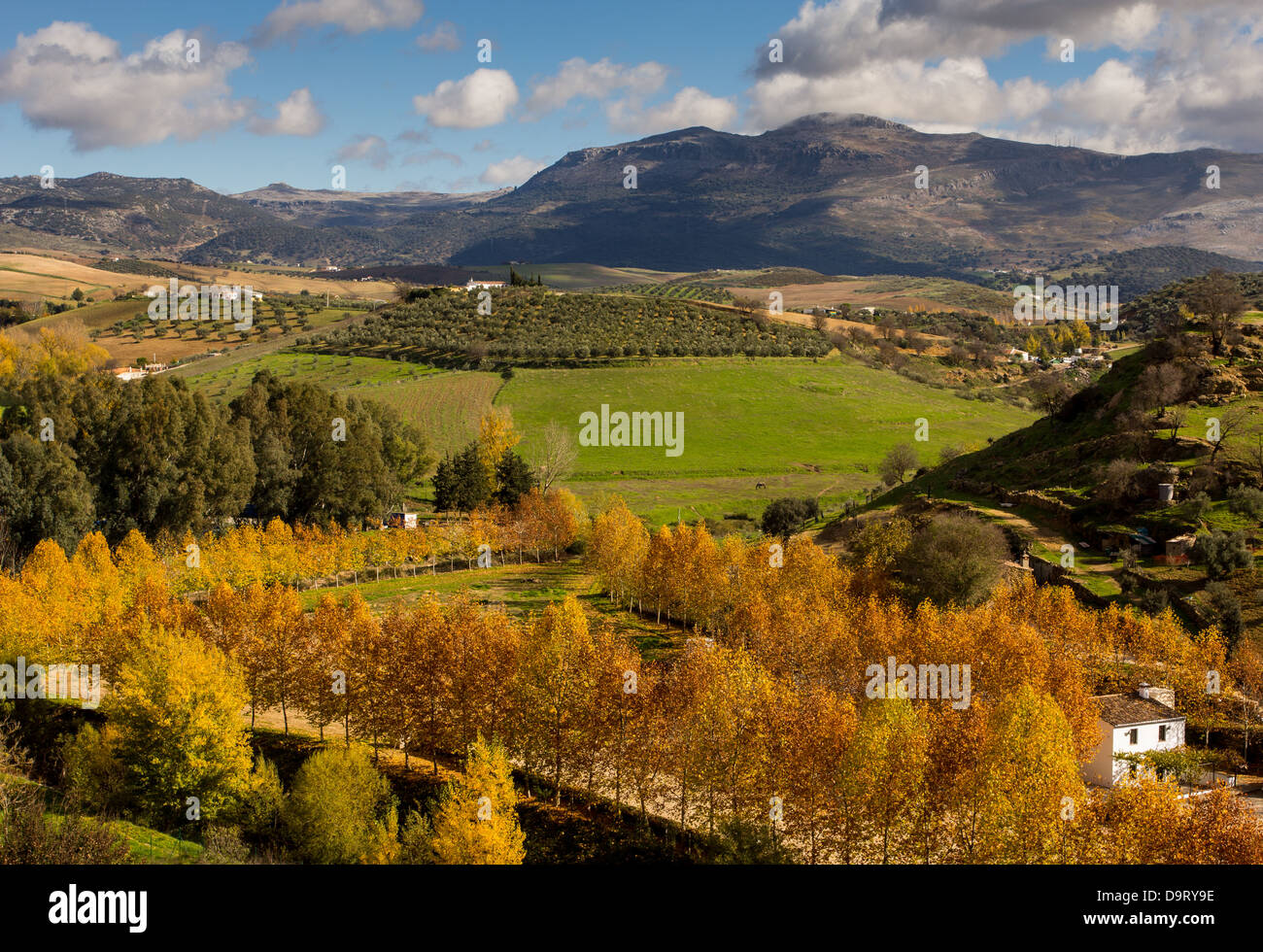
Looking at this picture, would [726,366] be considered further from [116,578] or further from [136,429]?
[116,578]

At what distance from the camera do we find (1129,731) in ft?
125

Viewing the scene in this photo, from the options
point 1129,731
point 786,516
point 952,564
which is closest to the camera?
point 1129,731

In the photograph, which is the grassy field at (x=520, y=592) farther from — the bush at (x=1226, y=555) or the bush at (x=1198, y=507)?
the bush at (x=1198, y=507)

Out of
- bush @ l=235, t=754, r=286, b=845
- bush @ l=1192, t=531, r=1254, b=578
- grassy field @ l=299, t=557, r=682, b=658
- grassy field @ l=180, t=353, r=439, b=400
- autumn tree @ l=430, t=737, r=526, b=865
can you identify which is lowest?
bush @ l=235, t=754, r=286, b=845

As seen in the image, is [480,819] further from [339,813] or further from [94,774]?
[94,774]

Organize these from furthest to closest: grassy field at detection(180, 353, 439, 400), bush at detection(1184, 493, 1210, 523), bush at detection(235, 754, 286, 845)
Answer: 1. grassy field at detection(180, 353, 439, 400)
2. bush at detection(1184, 493, 1210, 523)
3. bush at detection(235, 754, 286, 845)

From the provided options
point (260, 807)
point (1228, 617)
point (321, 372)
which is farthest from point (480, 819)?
point (321, 372)

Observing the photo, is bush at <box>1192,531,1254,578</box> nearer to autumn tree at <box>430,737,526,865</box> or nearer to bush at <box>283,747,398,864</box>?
autumn tree at <box>430,737,526,865</box>

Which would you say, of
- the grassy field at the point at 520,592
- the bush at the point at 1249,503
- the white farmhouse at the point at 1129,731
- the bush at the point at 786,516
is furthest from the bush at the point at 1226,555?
the bush at the point at 786,516

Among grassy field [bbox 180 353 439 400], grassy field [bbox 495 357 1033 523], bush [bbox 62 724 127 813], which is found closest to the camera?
bush [bbox 62 724 127 813]

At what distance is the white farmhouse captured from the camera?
3791 centimetres

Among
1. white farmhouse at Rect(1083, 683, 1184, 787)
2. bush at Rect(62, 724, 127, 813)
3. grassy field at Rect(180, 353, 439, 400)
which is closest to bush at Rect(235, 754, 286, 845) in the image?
bush at Rect(62, 724, 127, 813)

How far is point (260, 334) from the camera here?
176m

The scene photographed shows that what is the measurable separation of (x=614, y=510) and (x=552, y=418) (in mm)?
43947
